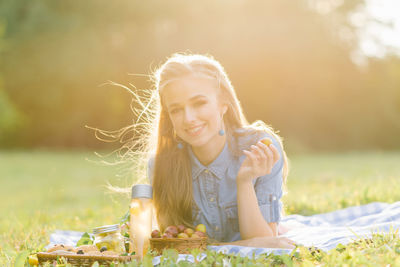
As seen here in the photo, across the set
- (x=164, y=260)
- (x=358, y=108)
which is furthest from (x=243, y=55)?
(x=164, y=260)

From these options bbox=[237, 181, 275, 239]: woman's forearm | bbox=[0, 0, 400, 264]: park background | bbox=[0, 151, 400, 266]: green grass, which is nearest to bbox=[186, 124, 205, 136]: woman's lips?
bbox=[237, 181, 275, 239]: woman's forearm

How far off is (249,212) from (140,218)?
77 cm

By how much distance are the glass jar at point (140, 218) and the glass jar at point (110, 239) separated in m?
0.18

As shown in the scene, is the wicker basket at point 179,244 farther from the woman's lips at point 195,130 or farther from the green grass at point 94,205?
the woman's lips at point 195,130

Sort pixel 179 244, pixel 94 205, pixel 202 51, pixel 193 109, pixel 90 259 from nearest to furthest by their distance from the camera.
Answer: pixel 90 259
pixel 179 244
pixel 193 109
pixel 94 205
pixel 202 51

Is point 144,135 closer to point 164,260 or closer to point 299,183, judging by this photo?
point 164,260

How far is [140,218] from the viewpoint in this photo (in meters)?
3.17

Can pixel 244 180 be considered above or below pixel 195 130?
below

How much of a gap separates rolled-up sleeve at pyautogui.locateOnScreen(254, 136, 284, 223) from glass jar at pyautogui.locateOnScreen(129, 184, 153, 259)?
34.8 inches

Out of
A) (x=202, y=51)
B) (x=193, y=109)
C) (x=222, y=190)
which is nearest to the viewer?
(x=193, y=109)

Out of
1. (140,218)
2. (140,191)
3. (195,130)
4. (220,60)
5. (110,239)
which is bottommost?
(110,239)

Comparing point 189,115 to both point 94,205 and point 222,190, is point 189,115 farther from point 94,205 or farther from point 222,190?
point 94,205

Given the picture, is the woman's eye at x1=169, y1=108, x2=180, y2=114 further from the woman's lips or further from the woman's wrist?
the woman's wrist

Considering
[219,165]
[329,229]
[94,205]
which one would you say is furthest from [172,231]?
[94,205]
